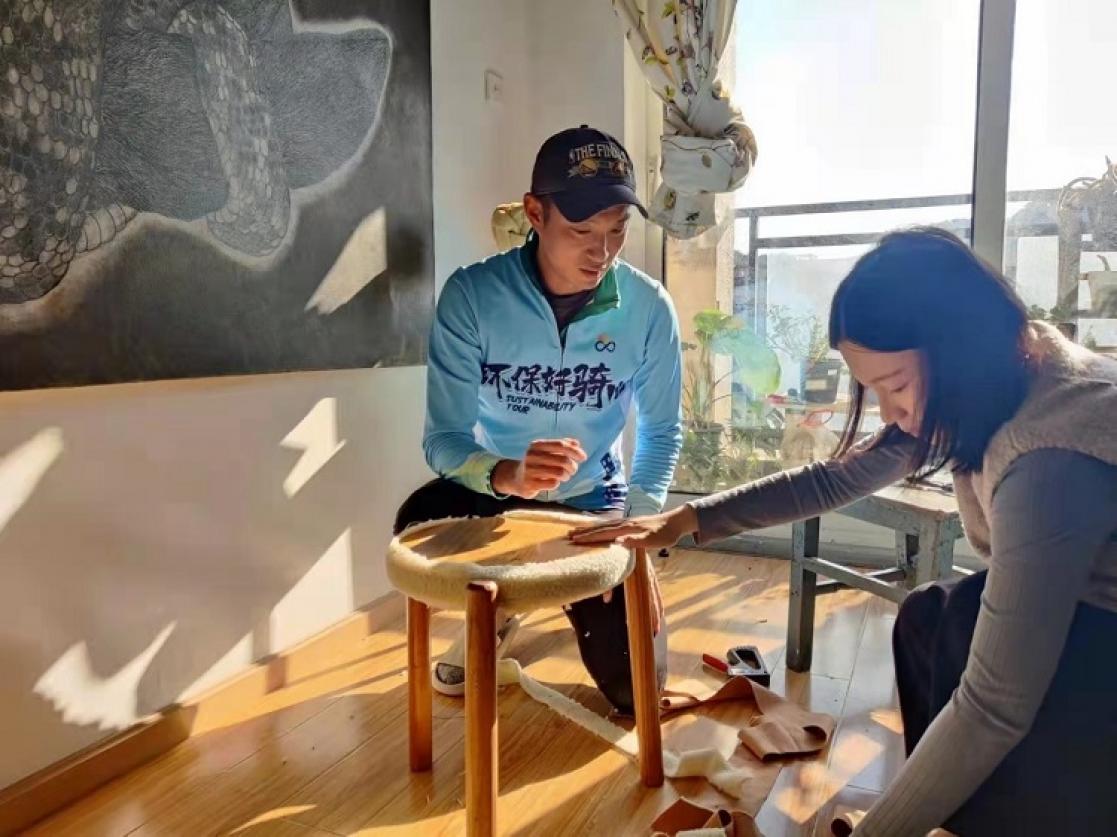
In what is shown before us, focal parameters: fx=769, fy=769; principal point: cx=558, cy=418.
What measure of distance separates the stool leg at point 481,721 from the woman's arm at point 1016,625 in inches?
15.6

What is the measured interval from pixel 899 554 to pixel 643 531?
81cm

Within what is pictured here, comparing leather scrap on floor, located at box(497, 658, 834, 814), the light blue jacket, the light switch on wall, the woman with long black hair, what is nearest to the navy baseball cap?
the light blue jacket

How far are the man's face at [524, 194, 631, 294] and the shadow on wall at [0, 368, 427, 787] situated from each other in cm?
57

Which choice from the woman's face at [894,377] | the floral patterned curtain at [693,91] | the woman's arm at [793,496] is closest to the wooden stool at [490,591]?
the woman's arm at [793,496]

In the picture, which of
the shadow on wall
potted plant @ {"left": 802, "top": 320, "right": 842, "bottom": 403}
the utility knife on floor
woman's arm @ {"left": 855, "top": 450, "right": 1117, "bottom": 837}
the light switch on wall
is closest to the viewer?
woman's arm @ {"left": 855, "top": 450, "right": 1117, "bottom": 837}

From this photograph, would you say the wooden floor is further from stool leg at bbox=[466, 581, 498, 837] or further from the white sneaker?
stool leg at bbox=[466, 581, 498, 837]

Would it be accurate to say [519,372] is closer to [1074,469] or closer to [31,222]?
[31,222]

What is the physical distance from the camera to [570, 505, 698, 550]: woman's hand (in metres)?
1.01

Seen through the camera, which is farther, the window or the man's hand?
the window

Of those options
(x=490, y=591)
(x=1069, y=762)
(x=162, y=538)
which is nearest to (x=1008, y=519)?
(x=1069, y=762)

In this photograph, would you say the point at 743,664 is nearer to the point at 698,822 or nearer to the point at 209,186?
the point at 698,822

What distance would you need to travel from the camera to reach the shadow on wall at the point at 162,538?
1.08m

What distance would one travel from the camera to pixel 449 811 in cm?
109

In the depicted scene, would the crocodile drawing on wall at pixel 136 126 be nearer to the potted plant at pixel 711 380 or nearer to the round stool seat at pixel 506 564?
the round stool seat at pixel 506 564
